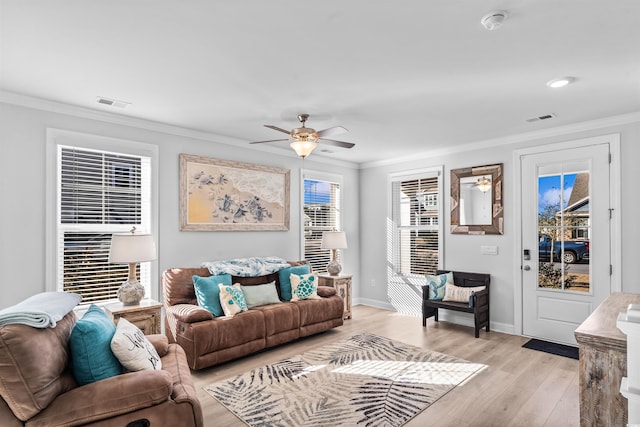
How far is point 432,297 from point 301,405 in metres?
2.79

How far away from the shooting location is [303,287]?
455 centimetres

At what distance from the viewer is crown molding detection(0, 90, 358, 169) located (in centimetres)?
322

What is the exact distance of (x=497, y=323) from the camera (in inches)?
187

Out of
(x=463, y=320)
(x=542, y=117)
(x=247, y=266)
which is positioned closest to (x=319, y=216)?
(x=247, y=266)

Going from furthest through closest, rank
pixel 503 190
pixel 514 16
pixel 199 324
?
1. pixel 503 190
2. pixel 199 324
3. pixel 514 16

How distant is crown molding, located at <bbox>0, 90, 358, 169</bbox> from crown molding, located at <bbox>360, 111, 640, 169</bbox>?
205 cm

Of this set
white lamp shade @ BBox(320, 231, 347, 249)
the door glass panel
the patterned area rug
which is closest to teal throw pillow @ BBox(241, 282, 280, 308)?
the patterned area rug

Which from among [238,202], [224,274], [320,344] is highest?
[238,202]

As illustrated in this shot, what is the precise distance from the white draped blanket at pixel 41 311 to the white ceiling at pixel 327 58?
158 centimetres

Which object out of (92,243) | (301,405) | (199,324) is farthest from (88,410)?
(92,243)

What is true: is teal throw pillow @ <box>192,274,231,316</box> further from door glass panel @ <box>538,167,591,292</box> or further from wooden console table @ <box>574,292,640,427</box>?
door glass panel @ <box>538,167,591,292</box>

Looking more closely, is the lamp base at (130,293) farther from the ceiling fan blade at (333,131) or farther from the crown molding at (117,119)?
the ceiling fan blade at (333,131)

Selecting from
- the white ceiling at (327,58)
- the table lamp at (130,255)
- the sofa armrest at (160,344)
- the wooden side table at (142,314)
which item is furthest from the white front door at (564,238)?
the table lamp at (130,255)

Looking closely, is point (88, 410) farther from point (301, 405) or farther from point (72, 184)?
point (72, 184)
